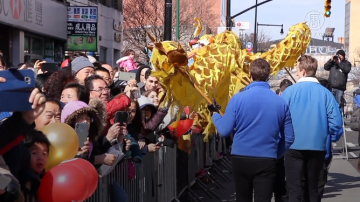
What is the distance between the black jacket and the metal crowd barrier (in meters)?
4.75

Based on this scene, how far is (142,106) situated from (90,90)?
1.31m

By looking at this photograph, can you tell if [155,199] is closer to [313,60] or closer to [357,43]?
[313,60]

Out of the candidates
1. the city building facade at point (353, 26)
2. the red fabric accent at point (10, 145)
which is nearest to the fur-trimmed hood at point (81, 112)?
the red fabric accent at point (10, 145)

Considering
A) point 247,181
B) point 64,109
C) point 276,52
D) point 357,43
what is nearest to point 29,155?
point 64,109

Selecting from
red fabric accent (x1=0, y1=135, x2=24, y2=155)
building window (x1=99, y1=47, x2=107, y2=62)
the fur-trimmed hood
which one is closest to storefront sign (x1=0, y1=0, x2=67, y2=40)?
building window (x1=99, y1=47, x2=107, y2=62)

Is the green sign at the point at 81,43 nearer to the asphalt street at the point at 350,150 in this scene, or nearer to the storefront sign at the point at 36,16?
the storefront sign at the point at 36,16

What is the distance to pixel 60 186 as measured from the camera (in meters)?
3.83

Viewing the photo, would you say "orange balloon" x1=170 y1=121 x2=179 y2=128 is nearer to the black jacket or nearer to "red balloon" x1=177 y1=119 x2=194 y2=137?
"red balloon" x1=177 y1=119 x2=194 y2=137

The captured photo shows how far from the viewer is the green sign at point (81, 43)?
23.2 m

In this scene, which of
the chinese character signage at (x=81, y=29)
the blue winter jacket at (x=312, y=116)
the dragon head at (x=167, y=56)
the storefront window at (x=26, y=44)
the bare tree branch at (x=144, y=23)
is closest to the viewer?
the dragon head at (x=167, y=56)

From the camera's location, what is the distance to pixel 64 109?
5227 mm

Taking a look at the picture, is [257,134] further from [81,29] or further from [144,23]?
[144,23]

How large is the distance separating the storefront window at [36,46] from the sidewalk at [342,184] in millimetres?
10481

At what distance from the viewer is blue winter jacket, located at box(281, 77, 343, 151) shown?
7875mm
